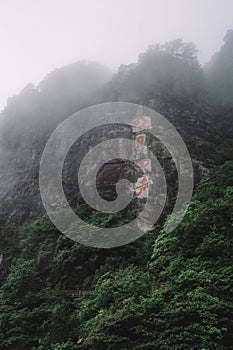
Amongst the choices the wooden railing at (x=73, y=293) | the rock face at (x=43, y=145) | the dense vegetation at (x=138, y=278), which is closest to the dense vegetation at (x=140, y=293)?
the dense vegetation at (x=138, y=278)

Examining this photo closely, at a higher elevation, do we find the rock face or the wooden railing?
the rock face

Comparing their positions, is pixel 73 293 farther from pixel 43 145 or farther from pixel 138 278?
pixel 43 145

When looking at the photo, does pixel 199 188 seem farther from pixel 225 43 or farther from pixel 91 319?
pixel 225 43

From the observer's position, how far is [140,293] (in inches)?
313

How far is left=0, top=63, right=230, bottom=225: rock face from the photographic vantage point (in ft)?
54.4

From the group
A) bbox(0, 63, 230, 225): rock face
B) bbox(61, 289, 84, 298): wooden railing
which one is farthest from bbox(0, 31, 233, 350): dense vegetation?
bbox(0, 63, 230, 225): rock face

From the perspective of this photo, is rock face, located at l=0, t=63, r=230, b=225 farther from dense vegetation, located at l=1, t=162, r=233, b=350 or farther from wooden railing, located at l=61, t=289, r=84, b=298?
wooden railing, located at l=61, t=289, r=84, b=298

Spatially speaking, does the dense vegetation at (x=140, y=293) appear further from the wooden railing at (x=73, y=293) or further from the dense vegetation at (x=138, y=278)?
the wooden railing at (x=73, y=293)

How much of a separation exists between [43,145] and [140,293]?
14823mm

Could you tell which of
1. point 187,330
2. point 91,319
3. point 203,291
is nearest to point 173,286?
point 203,291

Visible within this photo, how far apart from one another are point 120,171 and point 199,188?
4256mm

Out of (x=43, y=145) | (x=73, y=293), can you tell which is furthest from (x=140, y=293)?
(x=43, y=145)

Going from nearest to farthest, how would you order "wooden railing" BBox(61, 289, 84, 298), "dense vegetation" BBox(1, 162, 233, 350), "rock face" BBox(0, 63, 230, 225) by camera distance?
"dense vegetation" BBox(1, 162, 233, 350) → "wooden railing" BBox(61, 289, 84, 298) → "rock face" BBox(0, 63, 230, 225)

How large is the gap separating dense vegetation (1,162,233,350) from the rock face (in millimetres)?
3829
